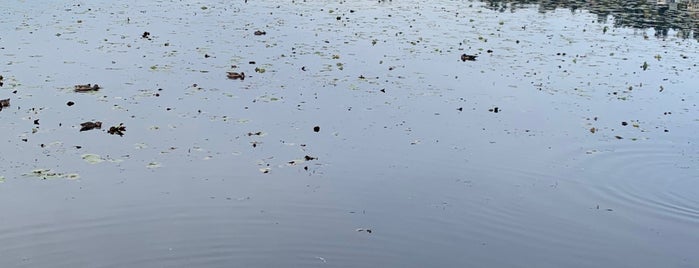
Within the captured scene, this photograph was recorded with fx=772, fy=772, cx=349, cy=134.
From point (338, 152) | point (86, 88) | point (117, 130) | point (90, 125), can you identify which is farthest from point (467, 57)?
point (90, 125)

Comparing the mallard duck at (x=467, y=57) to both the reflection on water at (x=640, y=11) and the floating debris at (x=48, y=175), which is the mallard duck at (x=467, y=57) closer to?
the reflection on water at (x=640, y=11)

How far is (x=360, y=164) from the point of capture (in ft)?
59.4

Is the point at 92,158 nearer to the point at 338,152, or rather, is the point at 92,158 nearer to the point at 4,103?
the point at 4,103

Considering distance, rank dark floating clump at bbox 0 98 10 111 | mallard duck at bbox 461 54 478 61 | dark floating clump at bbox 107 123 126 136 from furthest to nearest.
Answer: mallard duck at bbox 461 54 478 61 < dark floating clump at bbox 0 98 10 111 < dark floating clump at bbox 107 123 126 136

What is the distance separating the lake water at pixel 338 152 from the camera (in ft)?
46.4

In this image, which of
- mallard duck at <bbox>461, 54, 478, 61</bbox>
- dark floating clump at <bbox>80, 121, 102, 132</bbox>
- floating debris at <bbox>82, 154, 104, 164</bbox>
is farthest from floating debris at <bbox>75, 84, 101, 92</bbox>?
mallard duck at <bbox>461, 54, 478, 61</bbox>

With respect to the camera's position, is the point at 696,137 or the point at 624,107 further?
the point at 624,107

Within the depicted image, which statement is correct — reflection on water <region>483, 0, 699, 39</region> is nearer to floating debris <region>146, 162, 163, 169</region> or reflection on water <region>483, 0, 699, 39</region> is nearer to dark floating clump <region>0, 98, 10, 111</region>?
floating debris <region>146, 162, 163, 169</region>

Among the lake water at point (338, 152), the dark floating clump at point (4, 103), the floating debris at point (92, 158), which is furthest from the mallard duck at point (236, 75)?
the floating debris at point (92, 158)

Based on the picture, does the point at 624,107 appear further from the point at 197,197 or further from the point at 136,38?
the point at 136,38

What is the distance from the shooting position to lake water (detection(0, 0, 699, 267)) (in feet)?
46.4

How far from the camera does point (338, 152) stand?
739 inches

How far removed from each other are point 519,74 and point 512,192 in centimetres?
1265

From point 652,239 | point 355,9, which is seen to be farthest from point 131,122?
point 355,9
